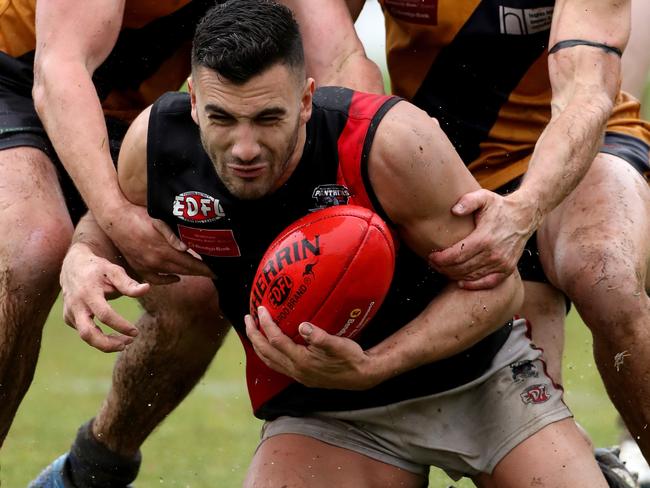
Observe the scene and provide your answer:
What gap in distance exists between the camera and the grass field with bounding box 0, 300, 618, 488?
273 inches


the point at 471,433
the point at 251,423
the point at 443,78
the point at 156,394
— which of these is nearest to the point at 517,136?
the point at 443,78

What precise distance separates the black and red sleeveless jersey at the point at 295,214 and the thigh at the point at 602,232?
0.42 metres

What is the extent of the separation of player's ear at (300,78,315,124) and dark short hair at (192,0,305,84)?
2.6 inches

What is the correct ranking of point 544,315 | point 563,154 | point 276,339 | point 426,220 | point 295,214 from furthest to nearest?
1. point 544,315
2. point 563,154
3. point 295,214
4. point 426,220
5. point 276,339

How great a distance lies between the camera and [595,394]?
9.38 metres

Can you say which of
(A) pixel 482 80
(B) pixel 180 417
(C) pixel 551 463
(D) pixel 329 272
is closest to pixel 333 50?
(A) pixel 482 80

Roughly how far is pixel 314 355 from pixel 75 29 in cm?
175

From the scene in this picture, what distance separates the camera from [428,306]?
4477 mm

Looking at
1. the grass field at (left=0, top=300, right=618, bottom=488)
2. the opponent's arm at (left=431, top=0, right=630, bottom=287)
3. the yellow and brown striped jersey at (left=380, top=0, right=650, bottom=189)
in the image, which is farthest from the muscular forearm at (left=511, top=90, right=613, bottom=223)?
the grass field at (left=0, top=300, right=618, bottom=488)

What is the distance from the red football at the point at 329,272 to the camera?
4137 mm

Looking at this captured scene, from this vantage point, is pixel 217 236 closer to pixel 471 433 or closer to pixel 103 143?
pixel 103 143

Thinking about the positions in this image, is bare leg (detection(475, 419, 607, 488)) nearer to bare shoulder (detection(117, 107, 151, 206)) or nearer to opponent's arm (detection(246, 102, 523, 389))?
opponent's arm (detection(246, 102, 523, 389))

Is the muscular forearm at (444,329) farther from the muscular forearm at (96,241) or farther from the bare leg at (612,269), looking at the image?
the muscular forearm at (96,241)

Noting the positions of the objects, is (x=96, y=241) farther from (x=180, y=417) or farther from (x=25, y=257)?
(x=180, y=417)
